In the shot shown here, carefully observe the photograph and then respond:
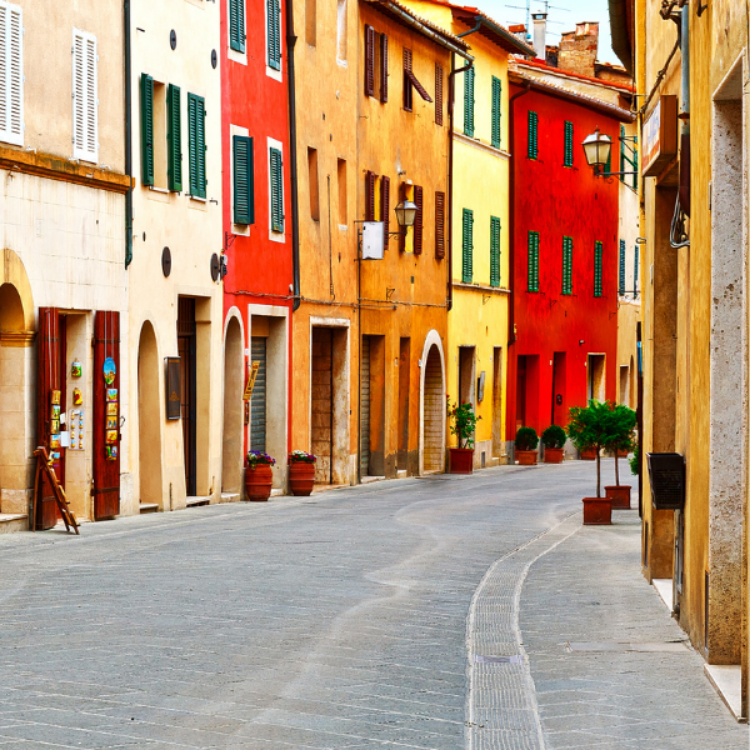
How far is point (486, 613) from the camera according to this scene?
11.4m

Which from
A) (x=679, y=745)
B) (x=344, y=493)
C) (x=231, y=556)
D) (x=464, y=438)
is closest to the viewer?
(x=679, y=745)

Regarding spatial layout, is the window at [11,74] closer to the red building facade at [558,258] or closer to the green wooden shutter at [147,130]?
the green wooden shutter at [147,130]

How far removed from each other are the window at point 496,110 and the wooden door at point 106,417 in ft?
66.9

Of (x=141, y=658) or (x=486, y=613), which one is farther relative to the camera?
(x=486, y=613)

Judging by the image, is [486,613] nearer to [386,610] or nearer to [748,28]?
[386,610]

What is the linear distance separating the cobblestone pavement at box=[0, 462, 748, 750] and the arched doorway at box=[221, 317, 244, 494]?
648 cm

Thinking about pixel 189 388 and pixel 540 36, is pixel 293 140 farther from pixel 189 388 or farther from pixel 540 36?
pixel 540 36

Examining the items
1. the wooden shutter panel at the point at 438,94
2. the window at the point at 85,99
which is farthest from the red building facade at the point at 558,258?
the window at the point at 85,99

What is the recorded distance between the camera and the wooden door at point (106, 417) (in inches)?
750

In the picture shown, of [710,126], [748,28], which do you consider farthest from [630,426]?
[748,28]

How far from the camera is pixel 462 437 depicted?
34.3m

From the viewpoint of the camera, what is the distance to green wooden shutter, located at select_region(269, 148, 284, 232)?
25.4 metres

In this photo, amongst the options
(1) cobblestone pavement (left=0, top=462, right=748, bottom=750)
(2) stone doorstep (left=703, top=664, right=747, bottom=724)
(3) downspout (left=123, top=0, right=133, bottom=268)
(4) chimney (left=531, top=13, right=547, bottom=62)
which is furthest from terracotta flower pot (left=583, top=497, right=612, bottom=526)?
(4) chimney (left=531, top=13, right=547, bottom=62)

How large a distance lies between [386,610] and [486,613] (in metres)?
0.74
